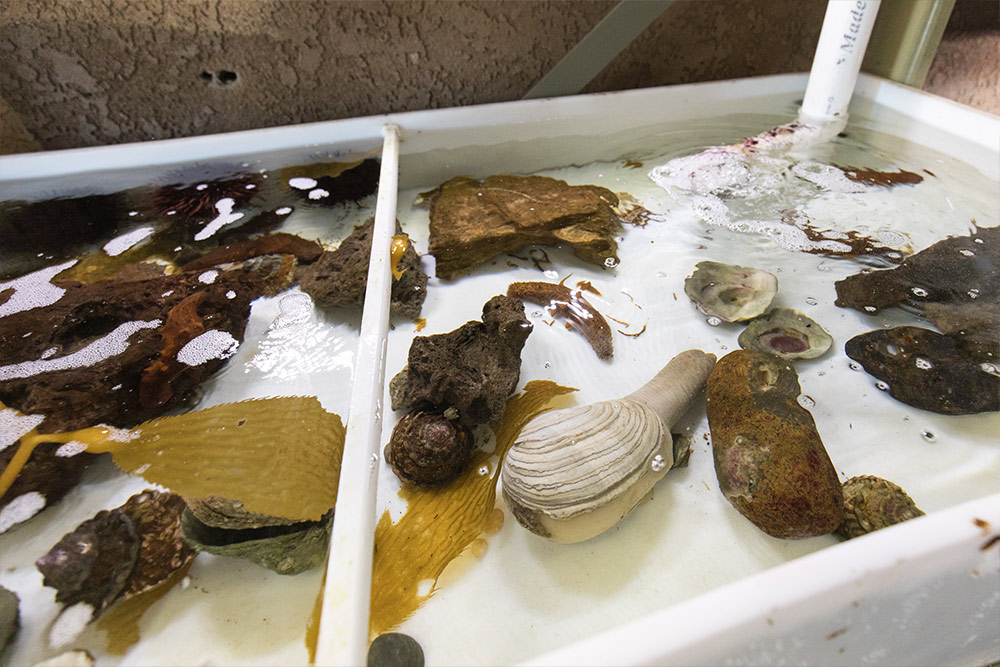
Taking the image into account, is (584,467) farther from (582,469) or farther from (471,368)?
(471,368)

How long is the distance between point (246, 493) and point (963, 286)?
1657 millimetres

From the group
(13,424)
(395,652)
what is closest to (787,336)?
(395,652)

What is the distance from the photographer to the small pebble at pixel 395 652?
2.39 ft

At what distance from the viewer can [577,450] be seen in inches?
33.4

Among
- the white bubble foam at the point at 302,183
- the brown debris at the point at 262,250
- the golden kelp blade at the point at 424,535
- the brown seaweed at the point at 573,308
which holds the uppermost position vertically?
the white bubble foam at the point at 302,183

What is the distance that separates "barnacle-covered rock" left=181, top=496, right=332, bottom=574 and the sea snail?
0.32 m

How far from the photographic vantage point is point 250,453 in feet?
3.07

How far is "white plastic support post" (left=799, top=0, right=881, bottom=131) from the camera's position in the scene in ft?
5.92

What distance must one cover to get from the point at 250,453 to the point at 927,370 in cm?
135

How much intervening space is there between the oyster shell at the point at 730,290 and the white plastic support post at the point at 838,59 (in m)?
1.13

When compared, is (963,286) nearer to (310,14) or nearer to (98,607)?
(98,607)

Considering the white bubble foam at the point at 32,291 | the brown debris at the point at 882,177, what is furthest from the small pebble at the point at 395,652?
the brown debris at the point at 882,177

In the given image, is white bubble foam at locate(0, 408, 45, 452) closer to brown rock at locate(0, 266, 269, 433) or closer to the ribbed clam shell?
brown rock at locate(0, 266, 269, 433)

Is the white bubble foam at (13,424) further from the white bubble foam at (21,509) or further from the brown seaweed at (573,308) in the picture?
the brown seaweed at (573,308)
